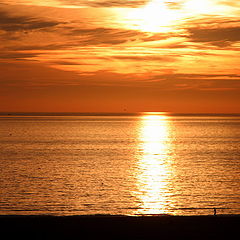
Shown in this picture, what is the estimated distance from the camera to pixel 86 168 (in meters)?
63.6

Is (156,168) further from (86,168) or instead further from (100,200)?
(100,200)
